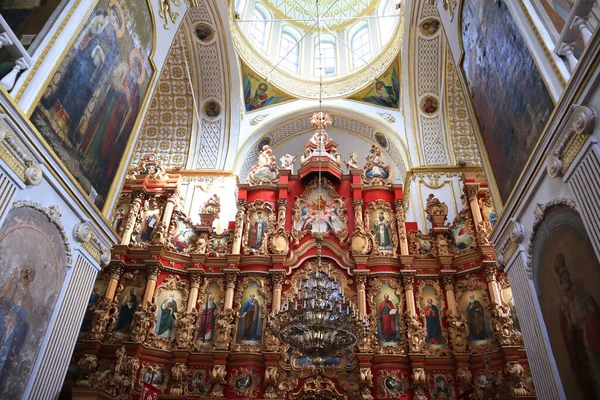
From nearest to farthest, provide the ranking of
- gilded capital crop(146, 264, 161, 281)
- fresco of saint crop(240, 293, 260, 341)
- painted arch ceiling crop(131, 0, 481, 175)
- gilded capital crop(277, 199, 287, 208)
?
fresco of saint crop(240, 293, 260, 341), gilded capital crop(146, 264, 161, 281), gilded capital crop(277, 199, 287, 208), painted arch ceiling crop(131, 0, 481, 175)

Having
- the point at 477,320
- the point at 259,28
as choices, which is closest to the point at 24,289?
the point at 477,320

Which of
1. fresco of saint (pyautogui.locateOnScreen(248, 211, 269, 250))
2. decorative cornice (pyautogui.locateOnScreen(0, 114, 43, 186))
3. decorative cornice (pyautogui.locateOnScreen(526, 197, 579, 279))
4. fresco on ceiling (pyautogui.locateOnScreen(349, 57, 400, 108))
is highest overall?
fresco on ceiling (pyautogui.locateOnScreen(349, 57, 400, 108))

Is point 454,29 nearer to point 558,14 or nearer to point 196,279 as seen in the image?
point 558,14

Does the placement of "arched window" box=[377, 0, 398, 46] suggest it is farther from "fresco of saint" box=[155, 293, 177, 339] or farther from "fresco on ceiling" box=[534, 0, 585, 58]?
"fresco of saint" box=[155, 293, 177, 339]

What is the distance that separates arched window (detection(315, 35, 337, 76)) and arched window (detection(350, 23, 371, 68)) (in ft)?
3.27

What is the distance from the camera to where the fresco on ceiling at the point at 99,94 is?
6898 millimetres

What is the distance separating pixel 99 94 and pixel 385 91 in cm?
1357

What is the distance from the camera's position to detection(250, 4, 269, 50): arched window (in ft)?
66.8

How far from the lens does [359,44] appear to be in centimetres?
2128

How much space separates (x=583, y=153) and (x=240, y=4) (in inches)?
680

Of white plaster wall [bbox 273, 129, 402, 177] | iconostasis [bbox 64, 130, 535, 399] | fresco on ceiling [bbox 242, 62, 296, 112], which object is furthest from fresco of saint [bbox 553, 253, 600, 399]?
fresco on ceiling [bbox 242, 62, 296, 112]

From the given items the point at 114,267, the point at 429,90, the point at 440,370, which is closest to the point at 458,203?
the point at 429,90

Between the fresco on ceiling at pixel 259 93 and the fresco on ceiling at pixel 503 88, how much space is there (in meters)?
11.0

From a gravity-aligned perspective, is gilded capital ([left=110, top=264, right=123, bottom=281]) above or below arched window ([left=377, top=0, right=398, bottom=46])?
below
